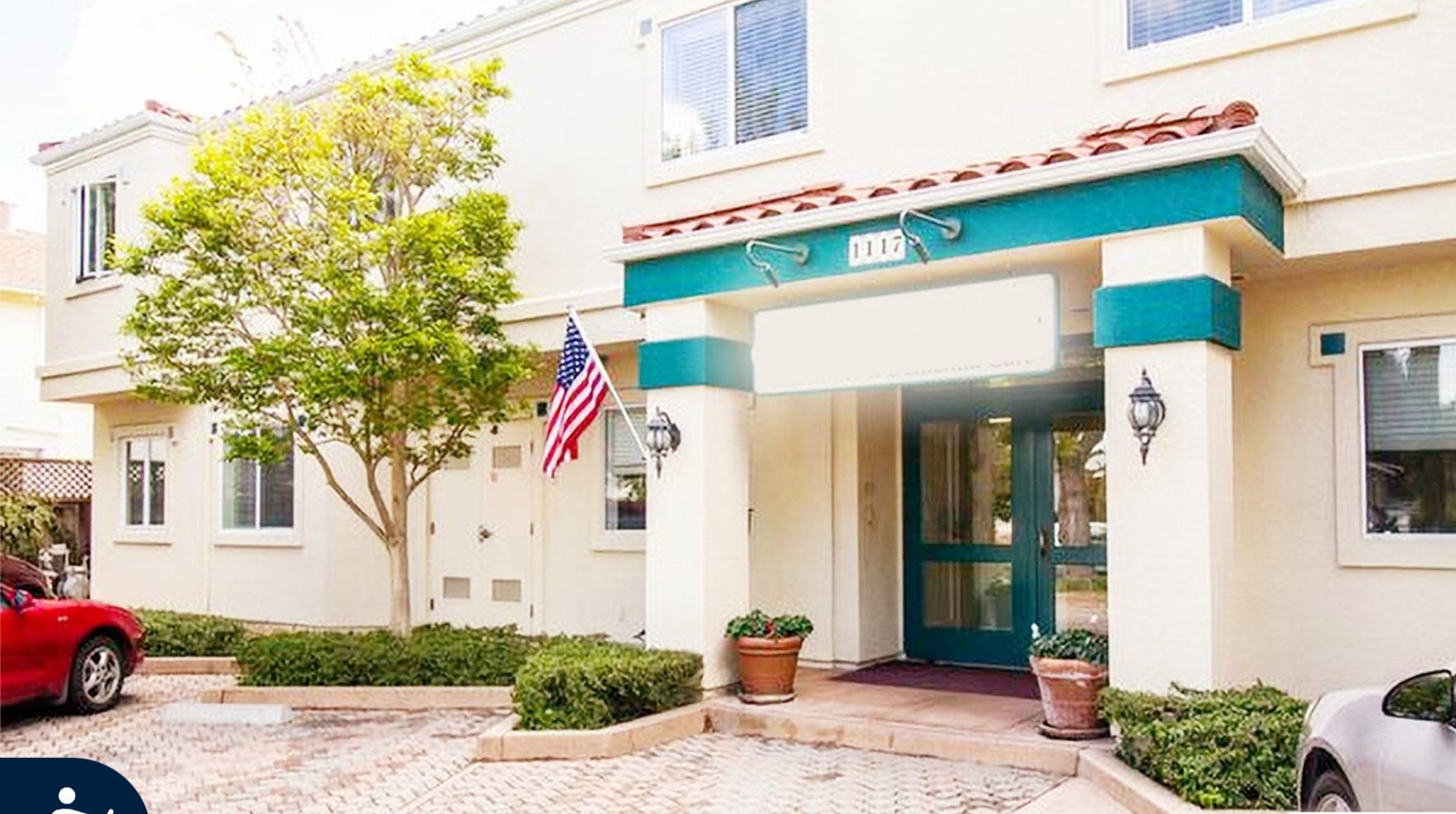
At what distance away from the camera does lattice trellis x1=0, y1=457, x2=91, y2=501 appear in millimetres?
19922

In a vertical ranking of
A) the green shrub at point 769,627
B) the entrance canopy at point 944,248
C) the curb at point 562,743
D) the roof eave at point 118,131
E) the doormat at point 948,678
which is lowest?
the curb at point 562,743

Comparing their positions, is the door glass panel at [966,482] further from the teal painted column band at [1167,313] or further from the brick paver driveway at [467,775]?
the teal painted column band at [1167,313]

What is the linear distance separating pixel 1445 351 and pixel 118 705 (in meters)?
10.9

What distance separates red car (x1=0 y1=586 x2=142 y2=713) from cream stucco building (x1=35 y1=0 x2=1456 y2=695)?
3901mm

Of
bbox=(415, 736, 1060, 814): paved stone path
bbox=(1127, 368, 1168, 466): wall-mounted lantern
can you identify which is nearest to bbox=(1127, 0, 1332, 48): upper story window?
bbox=(1127, 368, 1168, 466): wall-mounted lantern

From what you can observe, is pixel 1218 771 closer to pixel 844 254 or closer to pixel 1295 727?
pixel 1295 727

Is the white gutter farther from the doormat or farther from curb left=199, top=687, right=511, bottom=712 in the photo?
curb left=199, top=687, right=511, bottom=712

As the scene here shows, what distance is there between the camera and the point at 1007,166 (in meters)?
7.81

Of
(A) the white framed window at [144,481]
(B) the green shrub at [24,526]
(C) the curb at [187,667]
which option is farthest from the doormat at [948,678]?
(B) the green shrub at [24,526]

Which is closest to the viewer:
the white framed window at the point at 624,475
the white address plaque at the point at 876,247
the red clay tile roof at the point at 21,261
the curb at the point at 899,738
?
the curb at the point at 899,738

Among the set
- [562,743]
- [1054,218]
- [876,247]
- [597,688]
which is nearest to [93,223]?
[597,688]

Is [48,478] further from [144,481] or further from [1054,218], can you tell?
[1054,218]

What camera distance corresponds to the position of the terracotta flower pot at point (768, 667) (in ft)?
29.2

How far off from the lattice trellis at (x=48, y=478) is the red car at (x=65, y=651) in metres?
10.9
